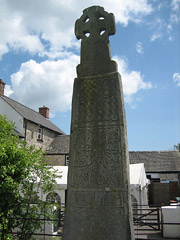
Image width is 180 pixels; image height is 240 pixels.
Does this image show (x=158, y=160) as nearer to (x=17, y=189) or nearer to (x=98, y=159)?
(x=17, y=189)

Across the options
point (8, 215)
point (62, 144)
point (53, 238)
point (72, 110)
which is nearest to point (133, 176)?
point (53, 238)

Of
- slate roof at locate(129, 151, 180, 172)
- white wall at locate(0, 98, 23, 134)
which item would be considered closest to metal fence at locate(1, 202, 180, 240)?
white wall at locate(0, 98, 23, 134)

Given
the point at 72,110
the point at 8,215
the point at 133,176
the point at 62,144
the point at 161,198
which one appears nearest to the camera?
the point at 72,110

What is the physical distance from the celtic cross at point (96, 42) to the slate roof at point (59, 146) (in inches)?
687

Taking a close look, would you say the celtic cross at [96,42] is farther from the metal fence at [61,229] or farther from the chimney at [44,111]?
the chimney at [44,111]

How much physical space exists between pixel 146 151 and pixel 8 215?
19527 millimetres

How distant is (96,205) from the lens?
10.1 ft

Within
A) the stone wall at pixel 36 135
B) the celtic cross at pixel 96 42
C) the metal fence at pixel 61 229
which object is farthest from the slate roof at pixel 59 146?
the celtic cross at pixel 96 42

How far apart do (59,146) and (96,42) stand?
18.9 metres

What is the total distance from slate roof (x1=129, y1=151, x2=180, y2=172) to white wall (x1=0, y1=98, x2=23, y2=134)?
10998 mm

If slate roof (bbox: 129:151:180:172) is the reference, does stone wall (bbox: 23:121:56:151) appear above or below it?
above

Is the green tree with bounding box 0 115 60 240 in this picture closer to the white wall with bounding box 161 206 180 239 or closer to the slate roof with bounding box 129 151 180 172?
the white wall with bounding box 161 206 180 239

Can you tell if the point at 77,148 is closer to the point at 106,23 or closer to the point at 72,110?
the point at 72,110

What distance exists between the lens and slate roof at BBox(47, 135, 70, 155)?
2111 centimetres
